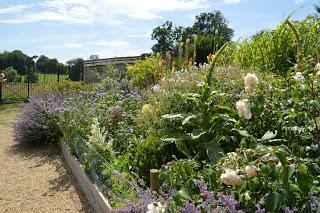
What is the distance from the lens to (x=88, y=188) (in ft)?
14.4

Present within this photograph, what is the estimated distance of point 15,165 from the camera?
247 inches

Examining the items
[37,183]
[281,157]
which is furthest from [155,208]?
[37,183]

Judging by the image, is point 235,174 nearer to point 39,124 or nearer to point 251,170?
point 251,170

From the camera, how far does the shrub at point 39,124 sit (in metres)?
7.29

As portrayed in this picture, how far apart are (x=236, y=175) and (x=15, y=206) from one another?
3.40 meters

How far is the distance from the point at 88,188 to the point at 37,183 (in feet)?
4.14

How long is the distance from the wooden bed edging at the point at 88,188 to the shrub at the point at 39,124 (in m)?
1.31

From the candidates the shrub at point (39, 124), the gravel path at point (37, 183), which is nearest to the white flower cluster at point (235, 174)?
the gravel path at point (37, 183)

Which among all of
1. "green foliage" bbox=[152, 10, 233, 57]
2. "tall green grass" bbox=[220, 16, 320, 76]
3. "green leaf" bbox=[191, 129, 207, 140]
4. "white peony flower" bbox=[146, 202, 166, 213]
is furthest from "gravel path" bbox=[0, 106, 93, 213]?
"green foliage" bbox=[152, 10, 233, 57]

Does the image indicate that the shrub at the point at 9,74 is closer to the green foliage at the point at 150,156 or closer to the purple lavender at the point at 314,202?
the green foliage at the point at 150,156

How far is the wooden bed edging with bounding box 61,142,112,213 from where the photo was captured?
3.60 metres

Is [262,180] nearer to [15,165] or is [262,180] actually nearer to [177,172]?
[177,172]

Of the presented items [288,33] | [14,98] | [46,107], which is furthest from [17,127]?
[14,98]

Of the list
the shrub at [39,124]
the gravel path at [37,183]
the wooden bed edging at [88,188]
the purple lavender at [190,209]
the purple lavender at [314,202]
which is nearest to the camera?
the purple lavender at [314,202]
